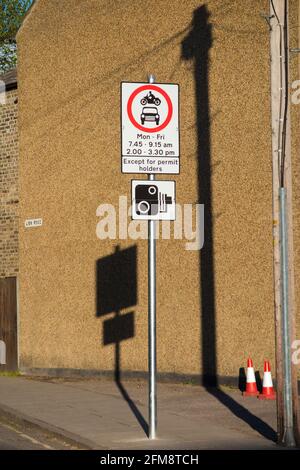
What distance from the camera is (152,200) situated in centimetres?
1128

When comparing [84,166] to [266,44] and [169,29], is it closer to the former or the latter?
[169,29]

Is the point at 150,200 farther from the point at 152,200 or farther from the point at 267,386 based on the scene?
the point at 267,386

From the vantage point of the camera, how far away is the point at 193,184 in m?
17.2

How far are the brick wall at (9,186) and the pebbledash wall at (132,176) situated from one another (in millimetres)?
399

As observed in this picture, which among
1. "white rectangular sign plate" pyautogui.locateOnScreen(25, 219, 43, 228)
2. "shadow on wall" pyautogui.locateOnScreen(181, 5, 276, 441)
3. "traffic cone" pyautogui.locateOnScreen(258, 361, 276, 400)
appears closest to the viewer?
"traffic cone" pyautogui.locateOnScreen(258, 361, 276, 400)

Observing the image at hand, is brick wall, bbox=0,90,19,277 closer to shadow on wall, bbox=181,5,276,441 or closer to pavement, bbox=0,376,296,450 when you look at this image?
pavement, bbox=0,376,296,450

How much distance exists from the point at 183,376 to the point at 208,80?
206 inches

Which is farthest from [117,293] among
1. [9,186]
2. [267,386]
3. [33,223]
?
[267,386]

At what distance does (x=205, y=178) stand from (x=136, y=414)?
5.02m

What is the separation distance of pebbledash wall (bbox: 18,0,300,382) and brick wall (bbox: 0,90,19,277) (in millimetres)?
399

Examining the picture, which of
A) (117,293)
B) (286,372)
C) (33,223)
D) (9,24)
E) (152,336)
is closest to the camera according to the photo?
(286,372)

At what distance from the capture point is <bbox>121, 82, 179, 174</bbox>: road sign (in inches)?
446

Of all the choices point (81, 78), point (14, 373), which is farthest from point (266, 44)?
point (14, 373)

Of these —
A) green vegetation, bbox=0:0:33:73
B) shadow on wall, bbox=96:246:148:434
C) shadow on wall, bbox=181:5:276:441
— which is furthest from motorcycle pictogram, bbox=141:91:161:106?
green vegetation, bbox=0:0:33:73
